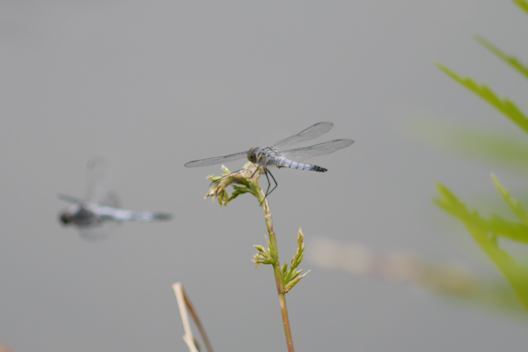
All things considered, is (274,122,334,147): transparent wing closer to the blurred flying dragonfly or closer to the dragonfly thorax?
the dragonfly thorax

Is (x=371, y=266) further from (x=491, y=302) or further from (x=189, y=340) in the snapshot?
(x=189, y=340)

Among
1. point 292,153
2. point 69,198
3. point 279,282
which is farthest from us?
point 69,198

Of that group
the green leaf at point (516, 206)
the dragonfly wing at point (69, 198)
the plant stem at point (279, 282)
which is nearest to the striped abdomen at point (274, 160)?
the plant stem at point (279, 282)

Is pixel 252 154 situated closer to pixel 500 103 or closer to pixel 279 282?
pixel 279 282

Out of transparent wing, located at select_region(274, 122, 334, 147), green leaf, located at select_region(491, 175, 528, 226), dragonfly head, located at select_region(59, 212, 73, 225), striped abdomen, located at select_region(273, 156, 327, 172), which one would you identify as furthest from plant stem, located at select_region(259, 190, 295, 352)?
dragonfly head, located at select_region(59, 212, 73, 225)

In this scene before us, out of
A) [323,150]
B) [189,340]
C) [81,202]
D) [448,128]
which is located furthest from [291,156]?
[81,202]

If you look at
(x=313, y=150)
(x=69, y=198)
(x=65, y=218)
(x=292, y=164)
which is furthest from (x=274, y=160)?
(x=65, y=218)
